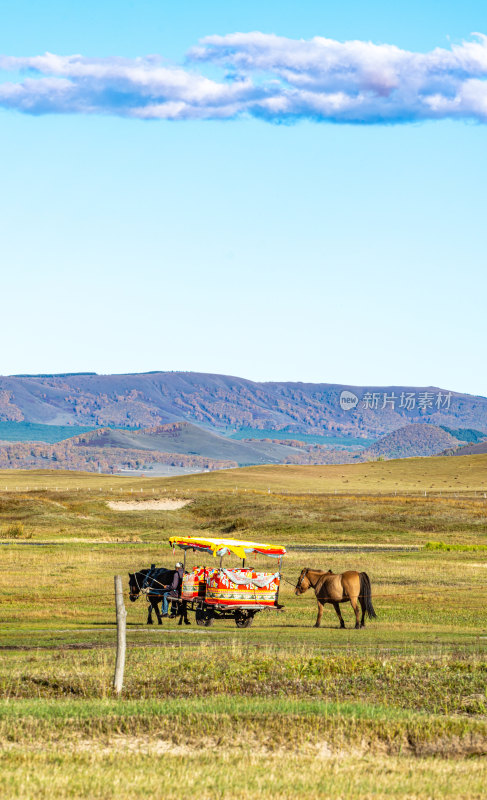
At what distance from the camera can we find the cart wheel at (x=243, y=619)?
32.5m

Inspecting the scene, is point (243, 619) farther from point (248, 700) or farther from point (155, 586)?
point (248, 700)

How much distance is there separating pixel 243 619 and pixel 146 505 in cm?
8162

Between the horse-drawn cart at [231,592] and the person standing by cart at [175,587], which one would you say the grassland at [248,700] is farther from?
the person standing by cart at [175,587]

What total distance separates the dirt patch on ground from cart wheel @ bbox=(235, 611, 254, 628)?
77.6 meters

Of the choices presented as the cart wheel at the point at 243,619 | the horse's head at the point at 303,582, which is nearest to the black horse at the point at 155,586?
the cart wheel at the point at 243,619

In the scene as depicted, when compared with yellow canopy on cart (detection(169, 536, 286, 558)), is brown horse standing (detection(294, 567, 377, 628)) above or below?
below

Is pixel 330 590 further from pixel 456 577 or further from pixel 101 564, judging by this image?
pixel 101 564

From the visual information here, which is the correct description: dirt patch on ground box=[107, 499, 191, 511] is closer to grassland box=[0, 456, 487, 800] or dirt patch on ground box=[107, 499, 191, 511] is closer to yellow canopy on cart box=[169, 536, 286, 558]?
grassland box=[0, 456, 487, 800]

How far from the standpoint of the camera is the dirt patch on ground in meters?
111

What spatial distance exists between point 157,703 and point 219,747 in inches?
92.5

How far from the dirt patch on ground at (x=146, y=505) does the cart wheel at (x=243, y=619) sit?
77629 millimetres

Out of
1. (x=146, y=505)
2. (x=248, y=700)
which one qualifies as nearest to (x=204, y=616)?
(x=248, y=700)

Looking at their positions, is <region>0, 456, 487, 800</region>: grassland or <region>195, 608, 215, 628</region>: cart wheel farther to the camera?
<region>195, 608, 215, 628</region>: cart wheel

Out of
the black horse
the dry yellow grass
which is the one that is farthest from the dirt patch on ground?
the black horse
